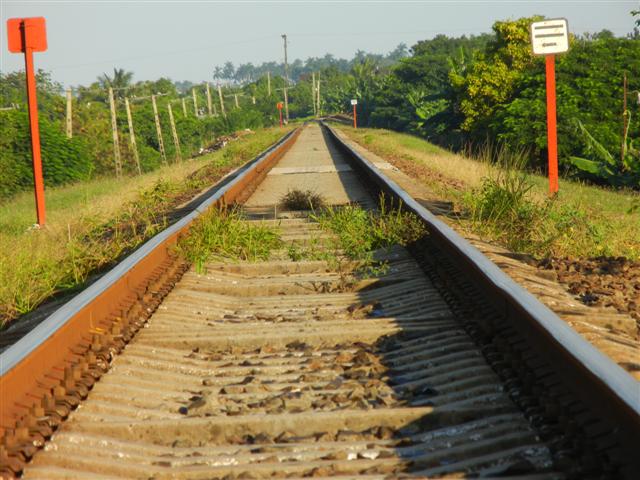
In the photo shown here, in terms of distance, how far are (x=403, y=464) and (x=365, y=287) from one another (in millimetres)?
2963

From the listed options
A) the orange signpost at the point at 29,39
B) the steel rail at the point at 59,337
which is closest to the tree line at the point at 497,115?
the orange signpost at the point at 29,39

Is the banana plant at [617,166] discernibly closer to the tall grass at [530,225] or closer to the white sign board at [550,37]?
the white sign board at [550,37]

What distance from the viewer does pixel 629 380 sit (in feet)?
8.46

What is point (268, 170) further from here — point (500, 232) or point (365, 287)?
point (365, 287)

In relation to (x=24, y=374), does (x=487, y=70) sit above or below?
above

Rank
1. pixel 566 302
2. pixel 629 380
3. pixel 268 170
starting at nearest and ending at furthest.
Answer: pixel 629 380 < pixel 566 302 < pixel 268 170

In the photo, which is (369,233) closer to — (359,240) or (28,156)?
(359,240)

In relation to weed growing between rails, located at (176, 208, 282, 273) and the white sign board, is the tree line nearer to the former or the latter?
the white sign board

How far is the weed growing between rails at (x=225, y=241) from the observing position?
255 inches

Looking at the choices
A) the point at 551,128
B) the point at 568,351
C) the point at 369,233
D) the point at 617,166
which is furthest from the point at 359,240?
the point at 617,166

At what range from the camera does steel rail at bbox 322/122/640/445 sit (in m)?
2.37

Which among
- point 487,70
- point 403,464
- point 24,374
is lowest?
point 403,464

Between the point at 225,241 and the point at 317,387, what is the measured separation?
11.5 feet

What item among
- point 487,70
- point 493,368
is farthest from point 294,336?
point 487,70
